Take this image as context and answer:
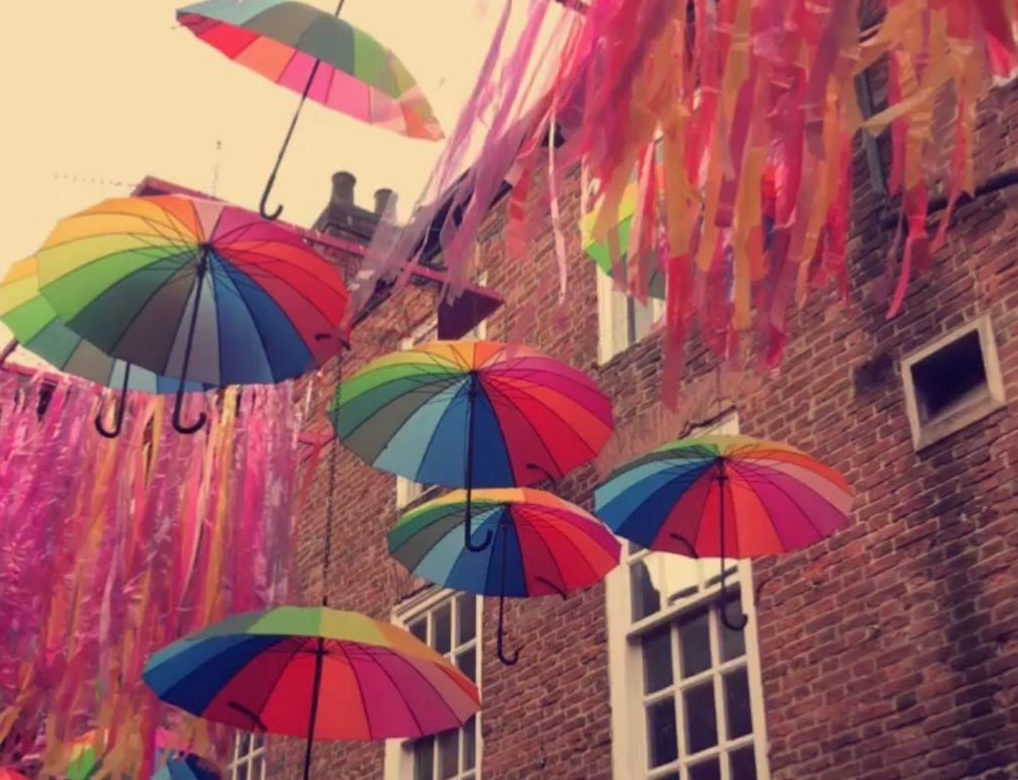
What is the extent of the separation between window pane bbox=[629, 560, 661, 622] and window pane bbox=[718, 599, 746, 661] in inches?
23.1

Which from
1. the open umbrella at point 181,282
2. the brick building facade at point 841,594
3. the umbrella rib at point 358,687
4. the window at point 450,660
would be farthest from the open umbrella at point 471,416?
the window at point 450,660

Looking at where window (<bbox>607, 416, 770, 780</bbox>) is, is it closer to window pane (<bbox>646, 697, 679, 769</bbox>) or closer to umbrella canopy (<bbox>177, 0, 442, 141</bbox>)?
window pane (<bbox>646, 697, 679, 769</bbox>)

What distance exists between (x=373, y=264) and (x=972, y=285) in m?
3.54

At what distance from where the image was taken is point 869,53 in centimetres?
323

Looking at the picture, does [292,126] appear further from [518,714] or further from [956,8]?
[518,714]

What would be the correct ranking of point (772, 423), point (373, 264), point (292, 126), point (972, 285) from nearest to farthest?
point (373, 264) → point (292, 126) → point (972, 285) → point (772, 423)

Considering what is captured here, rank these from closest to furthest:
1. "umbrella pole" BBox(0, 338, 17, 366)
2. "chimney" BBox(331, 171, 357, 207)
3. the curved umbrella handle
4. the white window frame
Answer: the curved umbrella handle
"umbrella pole" BBox(0, 338, 17, 366)
the white window frame
"chimney" BBox(331, 171, 357, 207)

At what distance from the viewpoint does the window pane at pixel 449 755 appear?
9.29m

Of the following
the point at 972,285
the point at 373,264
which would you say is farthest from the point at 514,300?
the point at 373,264

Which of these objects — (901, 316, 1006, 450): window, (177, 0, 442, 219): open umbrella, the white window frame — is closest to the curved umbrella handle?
(177, 0, 442, 219): open umbrella

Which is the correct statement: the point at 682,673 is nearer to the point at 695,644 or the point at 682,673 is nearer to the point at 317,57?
the point at 695,644

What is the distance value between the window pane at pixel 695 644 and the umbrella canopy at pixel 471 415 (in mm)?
1556

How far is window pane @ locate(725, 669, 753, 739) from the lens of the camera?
7.02m

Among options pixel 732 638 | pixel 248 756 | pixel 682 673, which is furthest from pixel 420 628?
pixel 732 638
